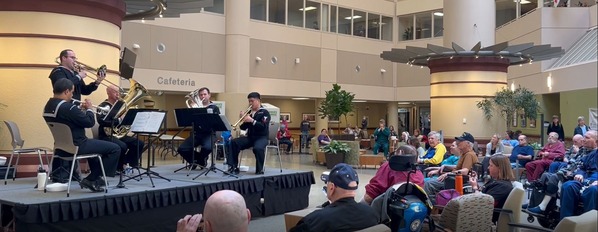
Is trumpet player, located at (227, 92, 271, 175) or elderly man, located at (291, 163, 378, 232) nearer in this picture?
elderly man, located at (291, 163, 378, 232)

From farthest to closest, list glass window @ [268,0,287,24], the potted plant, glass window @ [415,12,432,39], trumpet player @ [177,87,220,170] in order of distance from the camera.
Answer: glass window @ [415,12,432,39]
glass window @ [268,0,287,24]
the potted plant
trumpet player @ [177,87,220,170]

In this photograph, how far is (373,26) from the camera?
30.1 m

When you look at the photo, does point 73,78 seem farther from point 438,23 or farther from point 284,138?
point 438,23

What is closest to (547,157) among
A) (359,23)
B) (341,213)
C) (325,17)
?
(341,213)

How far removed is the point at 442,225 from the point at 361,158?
11.6 meters

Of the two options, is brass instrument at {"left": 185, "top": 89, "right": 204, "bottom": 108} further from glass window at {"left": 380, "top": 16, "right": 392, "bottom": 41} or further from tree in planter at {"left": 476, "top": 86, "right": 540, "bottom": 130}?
glass window at {"left": 380, "top": 16, "right": 392, "bottom": 41}

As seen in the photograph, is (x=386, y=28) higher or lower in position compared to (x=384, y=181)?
higher

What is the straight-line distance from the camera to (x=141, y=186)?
23.2 feet

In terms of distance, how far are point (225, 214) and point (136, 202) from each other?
388cm

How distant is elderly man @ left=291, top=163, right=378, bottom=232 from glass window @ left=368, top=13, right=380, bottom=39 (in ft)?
86.5

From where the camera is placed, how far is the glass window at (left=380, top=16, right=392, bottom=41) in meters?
30.5

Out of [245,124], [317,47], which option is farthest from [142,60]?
[245,124]

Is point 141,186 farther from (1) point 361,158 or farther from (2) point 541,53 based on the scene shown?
(2) point 541,53

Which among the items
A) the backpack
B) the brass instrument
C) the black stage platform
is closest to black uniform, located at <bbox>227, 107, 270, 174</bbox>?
the black stage platform
